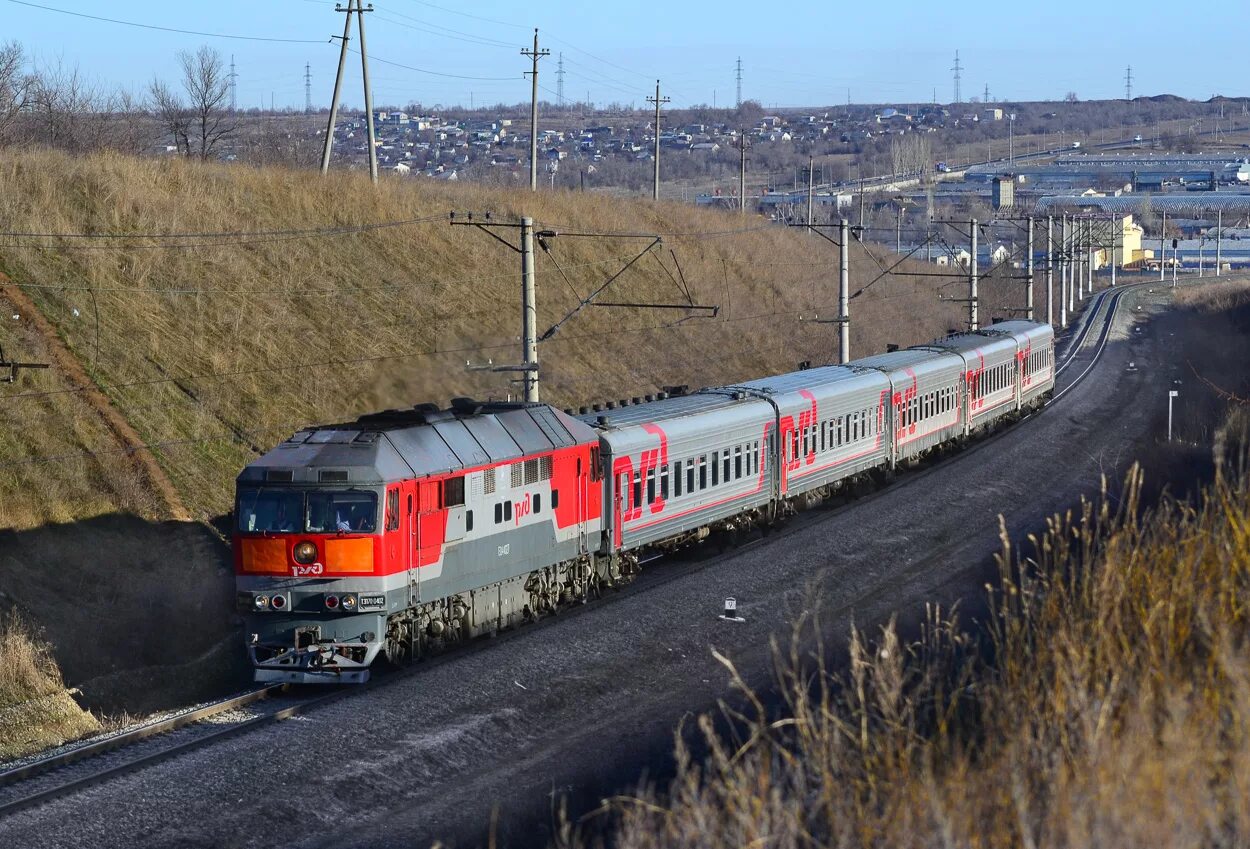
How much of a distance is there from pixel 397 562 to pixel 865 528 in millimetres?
14489

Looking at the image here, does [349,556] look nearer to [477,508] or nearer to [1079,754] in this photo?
[477,508]

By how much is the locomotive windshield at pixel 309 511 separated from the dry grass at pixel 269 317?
363 inches

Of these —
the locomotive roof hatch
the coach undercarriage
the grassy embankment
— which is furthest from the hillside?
the grassy embankment

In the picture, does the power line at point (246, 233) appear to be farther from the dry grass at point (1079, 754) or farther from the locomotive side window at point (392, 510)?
the dry grass at point (1079, 754)

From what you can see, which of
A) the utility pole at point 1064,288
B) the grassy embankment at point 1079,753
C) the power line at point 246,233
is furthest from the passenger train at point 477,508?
the utility pole at point 1064,288

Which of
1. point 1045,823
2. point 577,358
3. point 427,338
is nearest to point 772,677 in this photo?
point 1045,823

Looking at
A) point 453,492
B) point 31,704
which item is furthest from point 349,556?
point 31,704

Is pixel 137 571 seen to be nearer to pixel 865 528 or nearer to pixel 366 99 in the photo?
pixel 865 528

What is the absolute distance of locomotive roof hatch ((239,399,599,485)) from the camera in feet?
62.4

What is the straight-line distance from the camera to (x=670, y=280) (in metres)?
67.5

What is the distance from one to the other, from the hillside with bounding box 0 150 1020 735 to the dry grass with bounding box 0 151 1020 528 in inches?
3.1

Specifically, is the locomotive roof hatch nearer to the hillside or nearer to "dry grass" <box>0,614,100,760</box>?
"dry grass" <box>0,614,100,760</box>

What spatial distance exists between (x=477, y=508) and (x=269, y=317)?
21.6 metres

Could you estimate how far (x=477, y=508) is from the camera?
68.5ft
